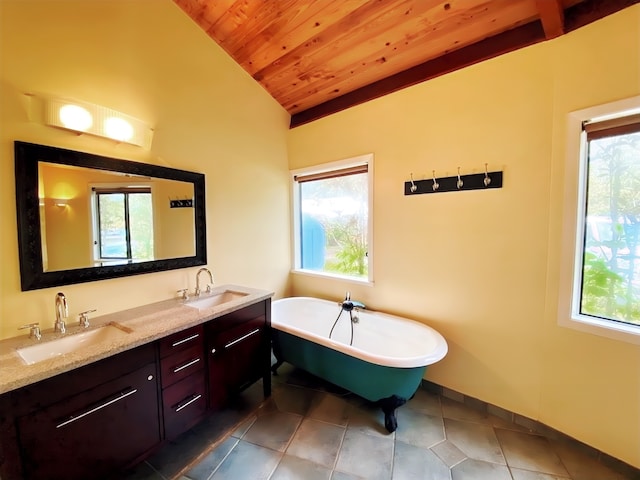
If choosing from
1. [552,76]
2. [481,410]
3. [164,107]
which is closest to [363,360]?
[481,410]

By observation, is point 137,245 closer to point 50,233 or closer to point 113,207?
point 113,207


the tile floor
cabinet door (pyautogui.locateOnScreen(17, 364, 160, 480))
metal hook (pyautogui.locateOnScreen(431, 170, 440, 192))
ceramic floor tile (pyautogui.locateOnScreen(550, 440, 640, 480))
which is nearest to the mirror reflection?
cabinet door (pyautogui.locateOnScreen(17, 364, 160, 480))

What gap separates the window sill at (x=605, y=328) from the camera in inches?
58.8

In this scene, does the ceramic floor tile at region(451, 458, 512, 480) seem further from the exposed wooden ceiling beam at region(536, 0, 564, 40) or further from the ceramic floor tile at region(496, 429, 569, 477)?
the exposed wooden ceiling beam at region(536, 0, 564, 40)

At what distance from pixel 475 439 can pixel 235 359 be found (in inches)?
68.0

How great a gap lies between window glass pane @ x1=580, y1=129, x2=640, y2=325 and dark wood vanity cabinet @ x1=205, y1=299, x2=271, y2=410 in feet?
7.29

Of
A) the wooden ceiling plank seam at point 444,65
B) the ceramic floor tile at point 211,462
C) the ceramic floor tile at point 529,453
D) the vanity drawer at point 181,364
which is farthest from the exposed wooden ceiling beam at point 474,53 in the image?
the ceramic floor tile at point 211,462

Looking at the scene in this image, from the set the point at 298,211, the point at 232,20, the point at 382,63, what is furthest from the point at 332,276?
the point at 232,20

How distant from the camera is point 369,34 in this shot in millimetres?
1989

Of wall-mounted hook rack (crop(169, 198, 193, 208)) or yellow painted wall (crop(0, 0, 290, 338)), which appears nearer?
yellow painted wall (crop(0, 0, 290, 338))

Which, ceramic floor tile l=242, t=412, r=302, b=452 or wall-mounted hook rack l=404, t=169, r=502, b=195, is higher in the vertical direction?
wall-mounted hook rack l=404, t=169, r=502, b=195

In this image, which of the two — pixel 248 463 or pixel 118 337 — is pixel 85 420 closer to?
pixel 118 337

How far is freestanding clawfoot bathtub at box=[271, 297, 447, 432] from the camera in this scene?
1.81 metres

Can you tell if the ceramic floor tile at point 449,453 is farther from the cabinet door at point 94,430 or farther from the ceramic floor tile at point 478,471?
the cabinet door at point 94,430
